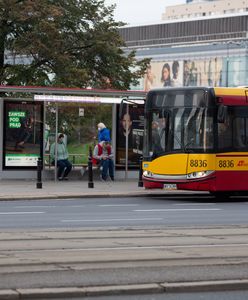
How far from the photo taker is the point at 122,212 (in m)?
19.2

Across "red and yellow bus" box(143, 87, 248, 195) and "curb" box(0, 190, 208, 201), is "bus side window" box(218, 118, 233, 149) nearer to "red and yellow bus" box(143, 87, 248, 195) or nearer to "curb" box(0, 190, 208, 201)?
"red and yellow bus" box(143, 87, 248, 195)

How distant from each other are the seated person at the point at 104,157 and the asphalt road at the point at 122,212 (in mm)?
4903

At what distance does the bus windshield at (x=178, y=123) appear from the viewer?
73.7ft

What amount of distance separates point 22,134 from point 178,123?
726cm

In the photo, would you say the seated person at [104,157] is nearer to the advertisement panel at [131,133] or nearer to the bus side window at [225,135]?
the advertisement panel at [131,133]

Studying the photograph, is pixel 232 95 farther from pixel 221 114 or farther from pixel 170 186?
pixel 170 186

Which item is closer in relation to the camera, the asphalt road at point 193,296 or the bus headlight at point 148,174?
the asphalt road at point 193,296

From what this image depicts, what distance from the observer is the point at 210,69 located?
12725 cm

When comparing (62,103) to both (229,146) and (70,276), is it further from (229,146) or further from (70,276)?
(70,276)

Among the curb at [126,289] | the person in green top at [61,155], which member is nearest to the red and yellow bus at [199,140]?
the person in green top at [61,155]

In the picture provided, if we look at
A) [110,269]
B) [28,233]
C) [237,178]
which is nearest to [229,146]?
[237,178]

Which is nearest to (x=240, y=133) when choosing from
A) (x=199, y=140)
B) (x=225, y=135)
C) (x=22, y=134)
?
(x=225, y=135)

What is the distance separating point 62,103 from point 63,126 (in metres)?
0.83

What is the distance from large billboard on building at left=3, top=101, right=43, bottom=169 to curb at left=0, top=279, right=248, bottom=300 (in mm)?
19661
